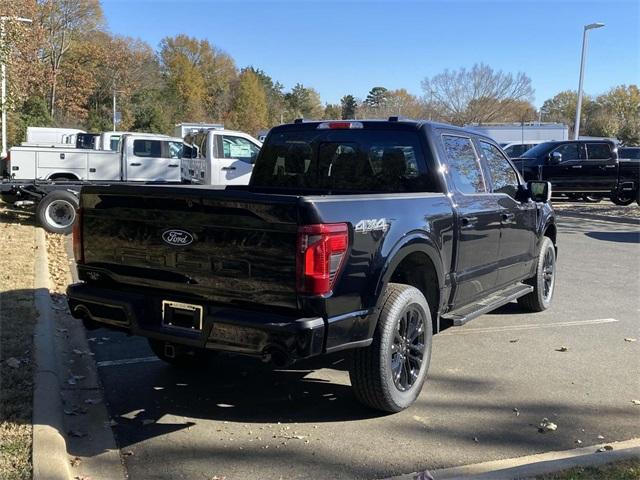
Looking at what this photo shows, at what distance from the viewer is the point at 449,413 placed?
4281mm

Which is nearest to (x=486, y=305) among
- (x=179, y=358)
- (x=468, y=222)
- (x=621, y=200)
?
(x=468, y=222)

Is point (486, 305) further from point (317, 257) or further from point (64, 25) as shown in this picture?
point (64, 25)

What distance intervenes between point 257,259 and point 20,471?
64.5 inches

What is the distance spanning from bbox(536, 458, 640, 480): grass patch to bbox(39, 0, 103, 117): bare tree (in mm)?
49264

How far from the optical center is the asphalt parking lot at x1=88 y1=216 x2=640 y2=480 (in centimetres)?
360

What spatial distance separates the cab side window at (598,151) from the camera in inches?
767

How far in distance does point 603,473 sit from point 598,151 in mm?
18350

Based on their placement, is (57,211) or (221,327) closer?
(221,327)

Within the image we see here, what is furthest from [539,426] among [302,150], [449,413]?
[302,150]

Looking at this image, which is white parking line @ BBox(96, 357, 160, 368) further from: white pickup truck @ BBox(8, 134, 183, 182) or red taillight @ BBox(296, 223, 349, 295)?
white pickup truck @ BBox(8, 134, 183, 182)

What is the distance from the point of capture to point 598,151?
1953 cm

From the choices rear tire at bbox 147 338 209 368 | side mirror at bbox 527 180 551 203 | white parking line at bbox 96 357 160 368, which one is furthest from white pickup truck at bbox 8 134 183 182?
side mirror at bbox 527 180 551 203

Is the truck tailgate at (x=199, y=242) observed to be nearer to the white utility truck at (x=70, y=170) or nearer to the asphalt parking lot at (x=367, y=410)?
the asphalt parking lot at (x=367, y=410)

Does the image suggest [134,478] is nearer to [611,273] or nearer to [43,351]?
[43,351]
